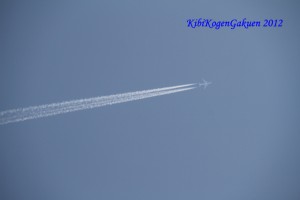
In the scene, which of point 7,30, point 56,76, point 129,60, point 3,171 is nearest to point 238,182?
point 129,60

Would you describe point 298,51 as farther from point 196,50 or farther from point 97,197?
point 97,197

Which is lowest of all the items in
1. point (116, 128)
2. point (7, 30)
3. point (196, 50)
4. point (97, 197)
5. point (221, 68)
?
point (97, 197)

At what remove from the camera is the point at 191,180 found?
15.3ft

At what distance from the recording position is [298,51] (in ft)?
15.7

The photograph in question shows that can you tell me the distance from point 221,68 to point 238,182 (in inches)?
72.9

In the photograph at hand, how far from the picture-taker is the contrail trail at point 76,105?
179 inches

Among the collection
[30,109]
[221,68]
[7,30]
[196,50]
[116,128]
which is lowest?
[116,128]

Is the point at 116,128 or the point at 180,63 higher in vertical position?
the point at 180,63

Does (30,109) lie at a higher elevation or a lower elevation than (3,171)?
higher

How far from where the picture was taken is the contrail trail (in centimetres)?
454

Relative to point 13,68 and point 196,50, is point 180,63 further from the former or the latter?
point 13,68

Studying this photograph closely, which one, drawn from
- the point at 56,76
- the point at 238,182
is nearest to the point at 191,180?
the point at 238,182

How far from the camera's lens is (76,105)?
4.61 m

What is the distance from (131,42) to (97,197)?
8.15 feet
